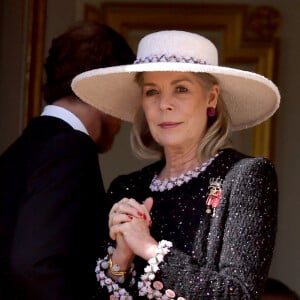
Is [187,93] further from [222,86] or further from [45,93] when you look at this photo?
[45,93]

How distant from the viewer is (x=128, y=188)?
7.32ft

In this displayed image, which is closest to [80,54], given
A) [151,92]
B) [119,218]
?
[151,92]

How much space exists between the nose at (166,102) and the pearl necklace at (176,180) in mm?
137

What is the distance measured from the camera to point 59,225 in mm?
2143

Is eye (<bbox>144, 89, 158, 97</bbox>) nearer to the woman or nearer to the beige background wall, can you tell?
the woman

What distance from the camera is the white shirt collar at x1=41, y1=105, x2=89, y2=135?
2.38 meters

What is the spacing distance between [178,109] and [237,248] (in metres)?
0.35

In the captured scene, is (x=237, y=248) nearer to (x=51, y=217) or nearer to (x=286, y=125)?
(x=51, y=217)

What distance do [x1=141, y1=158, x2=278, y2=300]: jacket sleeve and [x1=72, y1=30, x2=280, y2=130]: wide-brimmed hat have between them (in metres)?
0.24

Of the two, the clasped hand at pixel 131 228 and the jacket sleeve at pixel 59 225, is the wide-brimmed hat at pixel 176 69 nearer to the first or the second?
the jacket sleeve at pixel 59 225

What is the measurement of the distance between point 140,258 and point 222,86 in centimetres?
43

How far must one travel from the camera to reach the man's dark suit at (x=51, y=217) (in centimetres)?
210

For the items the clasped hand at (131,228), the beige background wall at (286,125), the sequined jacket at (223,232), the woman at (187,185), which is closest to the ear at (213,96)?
the woman at (187,185)

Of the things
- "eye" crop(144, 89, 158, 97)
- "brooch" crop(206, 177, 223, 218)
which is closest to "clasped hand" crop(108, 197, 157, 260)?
"brooch" crop(206, 177, 223, 218)
